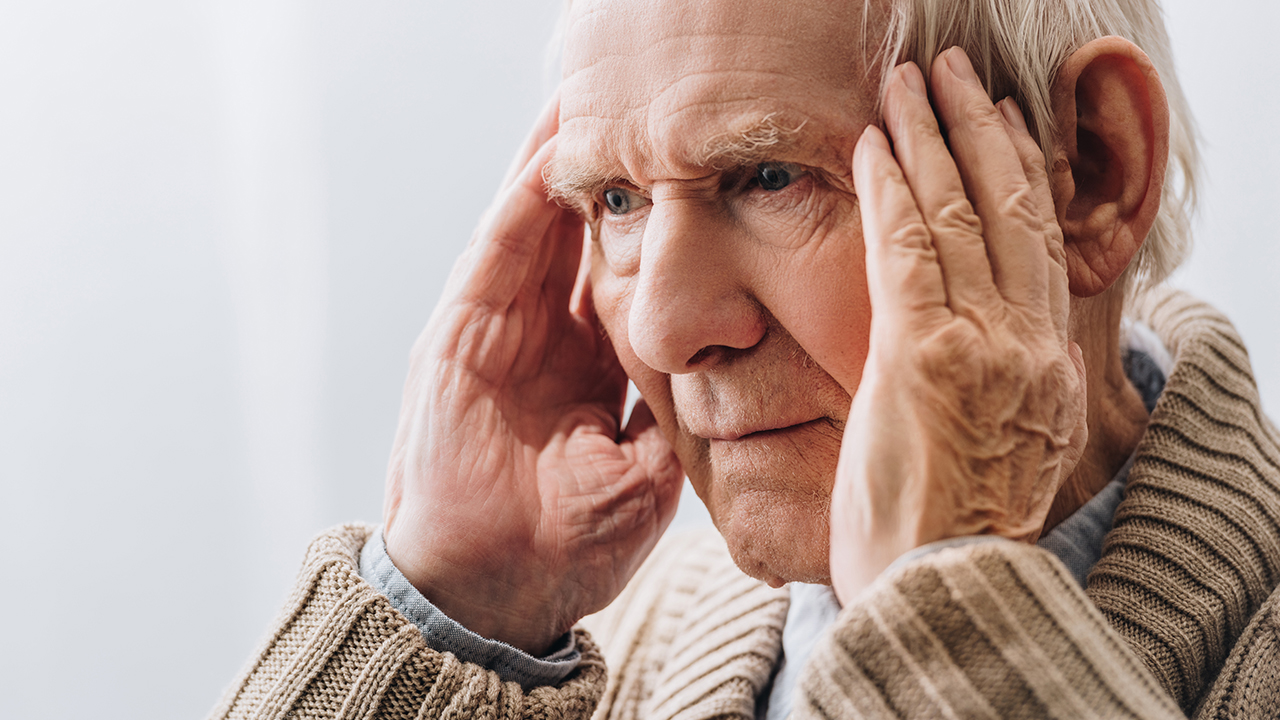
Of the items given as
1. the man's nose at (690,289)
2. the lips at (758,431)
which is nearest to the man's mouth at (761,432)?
the lips at (758,431)

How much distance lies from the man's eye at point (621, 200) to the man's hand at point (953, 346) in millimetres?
306

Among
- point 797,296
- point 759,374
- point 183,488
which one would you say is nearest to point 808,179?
point 797,296

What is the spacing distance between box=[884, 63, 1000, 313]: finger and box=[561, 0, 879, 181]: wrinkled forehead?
5cm

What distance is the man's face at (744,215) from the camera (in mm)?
997

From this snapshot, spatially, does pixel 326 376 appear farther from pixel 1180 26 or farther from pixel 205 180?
pixel 1180 26

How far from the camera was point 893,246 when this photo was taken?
920mm

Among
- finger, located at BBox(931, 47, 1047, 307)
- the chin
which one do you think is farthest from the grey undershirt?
finger, located at BBox(931, 47, 1047, 307)

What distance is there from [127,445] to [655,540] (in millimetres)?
922

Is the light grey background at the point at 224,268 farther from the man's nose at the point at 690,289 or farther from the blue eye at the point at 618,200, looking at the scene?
the man's nose at the point at 690,289

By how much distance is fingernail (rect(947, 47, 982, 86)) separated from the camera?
995 mm

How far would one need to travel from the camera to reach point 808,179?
3.42ft

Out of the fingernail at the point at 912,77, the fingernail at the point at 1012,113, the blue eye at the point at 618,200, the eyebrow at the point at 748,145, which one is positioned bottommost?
the blue eye at the point at 618,200

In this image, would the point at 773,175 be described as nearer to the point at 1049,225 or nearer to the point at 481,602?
the point at 1049,225

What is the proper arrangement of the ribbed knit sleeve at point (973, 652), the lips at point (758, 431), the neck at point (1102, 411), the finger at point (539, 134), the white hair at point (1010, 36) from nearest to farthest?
the ribbed knit sleeve at point (973, 652) → the white hair at point (1010, 36) → the lips at point (758, 431) → the neck at point (1102, 411) → the finger at point (539, 134)
